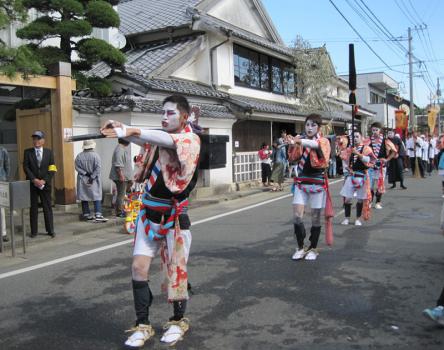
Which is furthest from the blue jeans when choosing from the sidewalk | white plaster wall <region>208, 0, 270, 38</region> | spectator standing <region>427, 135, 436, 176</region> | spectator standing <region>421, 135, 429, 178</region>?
spectator standing <region>427, 135, 436, 176</region>

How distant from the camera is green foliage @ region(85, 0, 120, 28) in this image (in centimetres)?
1070

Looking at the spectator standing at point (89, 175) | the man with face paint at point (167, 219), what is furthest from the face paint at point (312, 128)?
the spectator standing at point (89, 175)

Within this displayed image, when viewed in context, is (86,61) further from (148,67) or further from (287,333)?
(287,333)

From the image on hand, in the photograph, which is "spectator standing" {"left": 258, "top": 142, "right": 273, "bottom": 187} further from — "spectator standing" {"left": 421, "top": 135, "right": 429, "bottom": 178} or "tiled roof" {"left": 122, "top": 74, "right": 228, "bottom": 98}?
"spectator standing" {"left": 421, "top": 135, "right": 429, "bottom": 178}

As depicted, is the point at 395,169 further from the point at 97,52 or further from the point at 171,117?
the point at 171,117

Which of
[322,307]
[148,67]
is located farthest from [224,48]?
[322,307]

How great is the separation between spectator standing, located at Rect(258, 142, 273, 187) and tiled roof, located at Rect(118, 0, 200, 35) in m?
5.31

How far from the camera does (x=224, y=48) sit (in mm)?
17359

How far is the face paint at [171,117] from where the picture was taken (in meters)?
3.70

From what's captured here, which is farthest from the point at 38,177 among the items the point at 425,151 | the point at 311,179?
the point at 425,151

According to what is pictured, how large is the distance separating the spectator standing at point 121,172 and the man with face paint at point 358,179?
470 centimetres

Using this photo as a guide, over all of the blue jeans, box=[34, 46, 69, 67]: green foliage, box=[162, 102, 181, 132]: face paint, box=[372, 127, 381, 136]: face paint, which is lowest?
the blue jeans

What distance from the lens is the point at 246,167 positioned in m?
17.5

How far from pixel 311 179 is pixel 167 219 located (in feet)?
9.89
